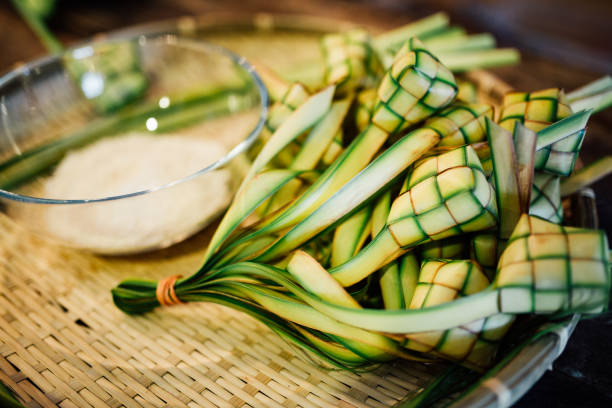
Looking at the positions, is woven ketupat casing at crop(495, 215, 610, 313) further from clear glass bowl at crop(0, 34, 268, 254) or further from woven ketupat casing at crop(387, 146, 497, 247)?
clear glass bowl at crop(0, 34, 268, 254)

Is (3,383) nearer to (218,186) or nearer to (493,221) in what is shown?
(218,186)

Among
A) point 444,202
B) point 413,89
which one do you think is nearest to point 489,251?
point 444,202

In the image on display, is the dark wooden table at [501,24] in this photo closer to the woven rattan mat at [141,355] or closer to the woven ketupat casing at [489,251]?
the woven ketupat casing at [489,251]

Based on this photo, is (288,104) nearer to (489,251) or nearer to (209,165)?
(209,165)

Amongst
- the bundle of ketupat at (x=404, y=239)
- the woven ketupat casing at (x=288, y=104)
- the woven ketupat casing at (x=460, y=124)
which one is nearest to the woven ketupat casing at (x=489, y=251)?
the bundle of ketupat at (x=404, y=239)

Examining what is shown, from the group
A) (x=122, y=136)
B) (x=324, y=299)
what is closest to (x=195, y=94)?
(x=122, y=136)
